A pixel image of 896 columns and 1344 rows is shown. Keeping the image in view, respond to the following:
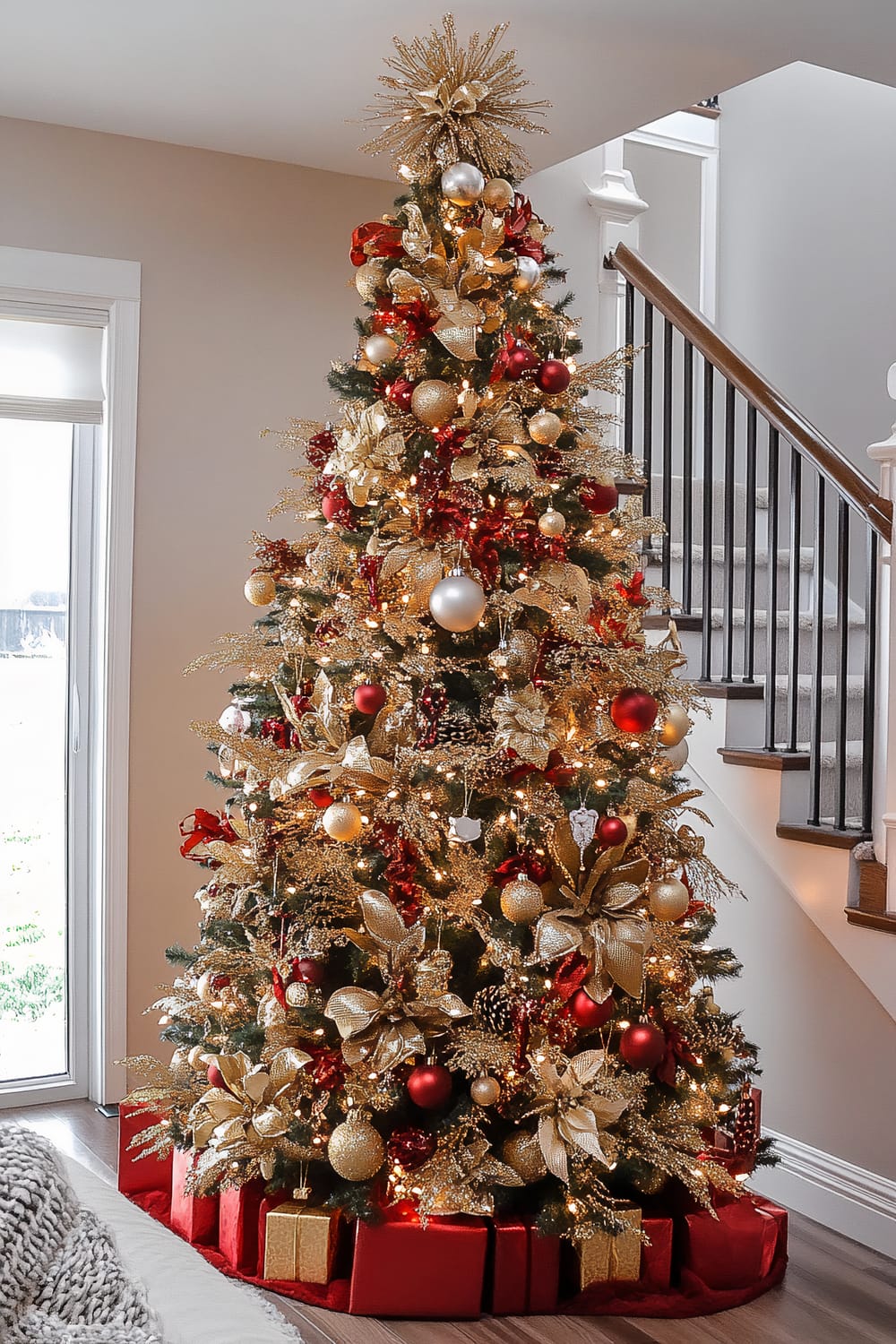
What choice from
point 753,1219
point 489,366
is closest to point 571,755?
point 489,366

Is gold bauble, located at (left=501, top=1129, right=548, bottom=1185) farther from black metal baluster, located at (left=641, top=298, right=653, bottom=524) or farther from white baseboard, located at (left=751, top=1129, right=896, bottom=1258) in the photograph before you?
black metal baluster, located at (left=641, top=298, right=653, bottom=524)

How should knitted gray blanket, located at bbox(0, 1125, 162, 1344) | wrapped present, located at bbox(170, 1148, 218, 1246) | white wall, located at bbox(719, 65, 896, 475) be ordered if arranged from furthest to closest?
white wall, located at bbox(719, 65, 896, 475)
wrapped present, located at bbox(170, 1148, 218, 1246)
knitted gray blanket, located at bbox(0, 1125, 162, 1344)

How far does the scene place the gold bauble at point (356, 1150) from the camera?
94.0 inches

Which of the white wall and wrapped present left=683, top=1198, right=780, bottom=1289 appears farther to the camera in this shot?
the white wall

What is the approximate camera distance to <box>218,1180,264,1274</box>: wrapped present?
2580mm

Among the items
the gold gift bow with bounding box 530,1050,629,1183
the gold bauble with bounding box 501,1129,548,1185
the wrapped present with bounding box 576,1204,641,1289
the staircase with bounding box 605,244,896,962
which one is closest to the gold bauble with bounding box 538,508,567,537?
the staircase with bounding box 605,244,896,962

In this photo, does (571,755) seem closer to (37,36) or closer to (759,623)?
(759,623)

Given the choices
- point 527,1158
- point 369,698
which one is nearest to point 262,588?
point 369,698

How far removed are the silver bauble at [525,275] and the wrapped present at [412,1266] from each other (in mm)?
1885

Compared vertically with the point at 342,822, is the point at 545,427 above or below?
above

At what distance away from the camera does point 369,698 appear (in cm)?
247

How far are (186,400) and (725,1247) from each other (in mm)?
2675

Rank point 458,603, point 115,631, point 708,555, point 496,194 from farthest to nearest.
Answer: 1. point 115,631
2. point 708,555
3. point 496,194
4. point 458,603

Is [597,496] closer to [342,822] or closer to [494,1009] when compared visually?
[342,822]
